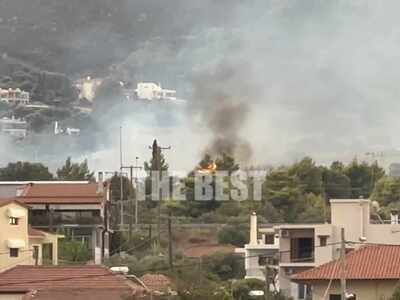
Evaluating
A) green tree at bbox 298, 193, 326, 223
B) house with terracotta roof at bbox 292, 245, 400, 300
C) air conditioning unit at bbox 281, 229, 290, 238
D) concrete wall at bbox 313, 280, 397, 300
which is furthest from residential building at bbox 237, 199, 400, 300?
green tree at bbox 298, 193, 326, 223

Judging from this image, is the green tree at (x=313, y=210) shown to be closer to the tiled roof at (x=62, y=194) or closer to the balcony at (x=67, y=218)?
the tiled roof at (x=62, y=194)

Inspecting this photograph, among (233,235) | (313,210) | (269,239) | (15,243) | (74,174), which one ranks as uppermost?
(74,174)

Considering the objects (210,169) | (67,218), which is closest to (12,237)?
(67,218)

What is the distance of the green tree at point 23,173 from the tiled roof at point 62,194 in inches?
1318

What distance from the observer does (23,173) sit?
9181 centimetres

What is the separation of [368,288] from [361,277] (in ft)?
0.93

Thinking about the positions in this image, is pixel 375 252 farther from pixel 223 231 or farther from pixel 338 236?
pixel 223 231

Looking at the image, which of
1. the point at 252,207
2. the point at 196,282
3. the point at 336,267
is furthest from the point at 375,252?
the point at 252,207

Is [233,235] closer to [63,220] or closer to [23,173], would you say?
[63,220]

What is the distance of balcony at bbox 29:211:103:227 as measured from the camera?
49.1m

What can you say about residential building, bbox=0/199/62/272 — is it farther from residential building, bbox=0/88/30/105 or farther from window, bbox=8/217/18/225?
residential building, bbox=0/88/30/105

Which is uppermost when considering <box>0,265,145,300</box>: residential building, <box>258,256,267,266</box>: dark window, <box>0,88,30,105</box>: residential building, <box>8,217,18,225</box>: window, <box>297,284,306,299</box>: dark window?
<box>0,88,30,105</box>: residential building

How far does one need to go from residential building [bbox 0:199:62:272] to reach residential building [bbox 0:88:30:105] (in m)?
143

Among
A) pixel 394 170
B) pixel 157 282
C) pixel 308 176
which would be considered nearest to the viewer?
pixel 157 282
